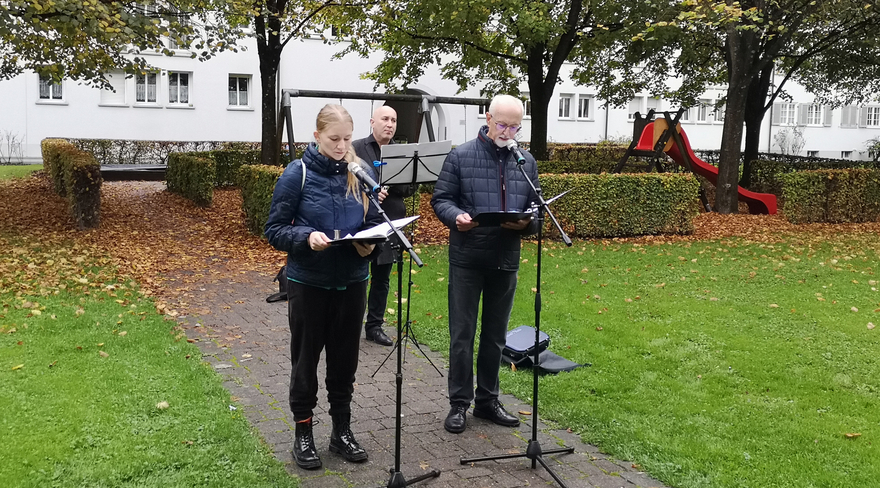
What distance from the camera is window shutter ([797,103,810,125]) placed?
166 ft

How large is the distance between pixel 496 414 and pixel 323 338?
4.68 ft

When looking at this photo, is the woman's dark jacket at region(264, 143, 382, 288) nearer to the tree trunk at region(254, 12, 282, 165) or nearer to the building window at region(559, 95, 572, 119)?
the tree trunk at region(254, 12, 282, 165)

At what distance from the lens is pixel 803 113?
51.0 metres

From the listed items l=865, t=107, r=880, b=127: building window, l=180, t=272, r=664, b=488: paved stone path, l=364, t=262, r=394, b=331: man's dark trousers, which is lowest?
l=180, t=272, r=664, b=488: paved stone path

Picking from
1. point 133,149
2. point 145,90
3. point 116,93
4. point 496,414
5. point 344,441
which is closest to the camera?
point 344,441

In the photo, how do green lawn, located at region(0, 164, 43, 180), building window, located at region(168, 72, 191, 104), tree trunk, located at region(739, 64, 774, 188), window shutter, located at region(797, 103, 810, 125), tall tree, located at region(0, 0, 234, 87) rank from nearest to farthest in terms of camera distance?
tall tree, located at region(0, 0, 234, 87), tree trunk, located at region(739, 64, 774, 188), green lawn, located at region(0, 164, 43, 180), building window, located at region(168, 72, 191, 104), window shutter, located at region(797, 103, 810, 125)

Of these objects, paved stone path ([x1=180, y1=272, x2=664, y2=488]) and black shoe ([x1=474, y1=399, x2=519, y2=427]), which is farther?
black shoe ([x1=474, y1=399, x2=519, y2=427])

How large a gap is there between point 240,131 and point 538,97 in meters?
18.5

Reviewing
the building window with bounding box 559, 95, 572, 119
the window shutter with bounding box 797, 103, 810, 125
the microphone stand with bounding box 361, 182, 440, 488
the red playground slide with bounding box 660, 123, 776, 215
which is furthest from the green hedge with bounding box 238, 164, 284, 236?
the window shutter with bounding box 797, 103, 810, 125

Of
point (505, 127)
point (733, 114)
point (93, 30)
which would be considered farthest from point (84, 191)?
point (733, 114)

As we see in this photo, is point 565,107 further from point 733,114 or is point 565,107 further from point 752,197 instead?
point 733,114

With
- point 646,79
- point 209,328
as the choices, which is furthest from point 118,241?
point 646,79

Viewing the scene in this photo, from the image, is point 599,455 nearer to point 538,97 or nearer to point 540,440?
point 540,440

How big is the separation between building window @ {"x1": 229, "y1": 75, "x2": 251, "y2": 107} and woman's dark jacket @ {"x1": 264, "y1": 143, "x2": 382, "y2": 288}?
31984 mm
